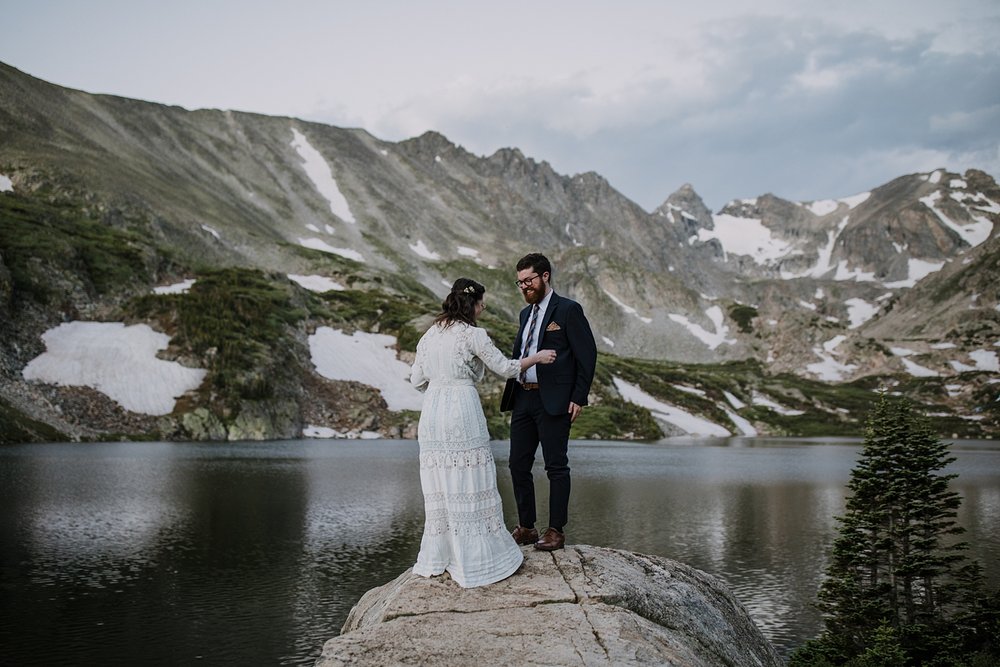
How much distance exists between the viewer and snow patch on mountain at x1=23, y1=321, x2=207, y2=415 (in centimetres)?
8475

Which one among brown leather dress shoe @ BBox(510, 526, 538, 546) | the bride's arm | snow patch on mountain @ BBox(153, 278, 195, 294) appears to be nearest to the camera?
the bride's arm

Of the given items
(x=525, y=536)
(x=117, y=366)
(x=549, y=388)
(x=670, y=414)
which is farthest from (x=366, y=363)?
(x=549, y=388)

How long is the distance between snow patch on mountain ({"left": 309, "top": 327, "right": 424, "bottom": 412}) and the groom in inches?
3958

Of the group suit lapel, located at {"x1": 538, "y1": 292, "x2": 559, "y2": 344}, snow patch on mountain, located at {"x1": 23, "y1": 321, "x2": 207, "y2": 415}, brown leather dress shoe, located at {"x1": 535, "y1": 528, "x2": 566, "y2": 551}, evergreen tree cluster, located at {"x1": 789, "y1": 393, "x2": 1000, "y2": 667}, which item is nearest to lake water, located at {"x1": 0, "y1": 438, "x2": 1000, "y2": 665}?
evergreen tree cluster, located at {"x1": 789, "y1": 393, "x2": 1000, "y2": 667}

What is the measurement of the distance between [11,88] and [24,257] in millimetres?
124497

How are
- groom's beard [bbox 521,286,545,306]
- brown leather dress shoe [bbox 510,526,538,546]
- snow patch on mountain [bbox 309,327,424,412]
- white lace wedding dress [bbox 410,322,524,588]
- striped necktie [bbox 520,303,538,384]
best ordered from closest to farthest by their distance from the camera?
white lace wedding dress [bbox 410,322,524,588] < groom's beard [bbox 521,286,545,306] < striped necktie [bbox 520,303,538,384] < brown leather dress shoe [bbox 510,526,538,546] < snow patch on mountain [bbox 309,327,424,412]

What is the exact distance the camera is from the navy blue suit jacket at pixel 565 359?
11.2 m

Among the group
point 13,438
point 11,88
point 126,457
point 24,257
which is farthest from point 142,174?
point 126,457

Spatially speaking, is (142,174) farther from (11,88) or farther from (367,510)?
(367,510)

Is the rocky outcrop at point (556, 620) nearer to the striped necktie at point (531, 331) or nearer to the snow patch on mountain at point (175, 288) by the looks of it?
the striped necktie at point (531, 331)

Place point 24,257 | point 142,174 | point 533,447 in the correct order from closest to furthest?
1. point 533,447
2. point 24,257
3. point 142,174

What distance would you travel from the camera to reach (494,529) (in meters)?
10.2

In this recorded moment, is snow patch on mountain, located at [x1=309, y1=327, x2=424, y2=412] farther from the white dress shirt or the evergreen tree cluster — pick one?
the white dress shirt

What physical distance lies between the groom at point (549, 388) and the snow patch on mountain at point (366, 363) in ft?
330
